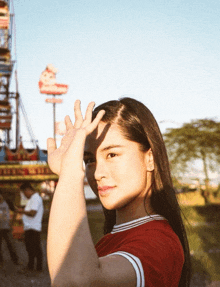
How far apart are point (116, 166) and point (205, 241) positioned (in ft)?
25.3

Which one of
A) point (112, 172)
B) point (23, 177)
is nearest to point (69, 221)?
point (112, 172)

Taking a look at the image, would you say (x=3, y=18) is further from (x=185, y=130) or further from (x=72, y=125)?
(x=72, y=125)

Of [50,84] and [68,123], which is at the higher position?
[68,123]

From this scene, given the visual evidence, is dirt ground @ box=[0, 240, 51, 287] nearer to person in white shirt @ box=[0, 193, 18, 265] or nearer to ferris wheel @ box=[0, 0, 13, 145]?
person in white shirt @ box=[0, 193, 18, 265]

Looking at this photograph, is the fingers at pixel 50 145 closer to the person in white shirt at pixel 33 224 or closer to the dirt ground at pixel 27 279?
the dirt ground at pixel 27 279

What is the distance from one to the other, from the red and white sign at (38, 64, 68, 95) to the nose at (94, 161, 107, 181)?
29.8 meters

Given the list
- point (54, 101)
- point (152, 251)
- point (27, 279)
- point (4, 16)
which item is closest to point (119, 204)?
point (152, 251)

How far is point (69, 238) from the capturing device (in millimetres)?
993

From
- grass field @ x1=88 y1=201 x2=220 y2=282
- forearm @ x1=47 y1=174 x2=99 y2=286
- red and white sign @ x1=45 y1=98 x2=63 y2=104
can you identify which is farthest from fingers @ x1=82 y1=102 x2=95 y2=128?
red and white sign @ x1=45 y1=98 x2=63 y2=104

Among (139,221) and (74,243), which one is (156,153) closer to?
(139,221)

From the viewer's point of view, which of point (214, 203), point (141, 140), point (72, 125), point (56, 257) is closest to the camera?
point (56, 257)

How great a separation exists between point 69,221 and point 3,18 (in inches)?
828

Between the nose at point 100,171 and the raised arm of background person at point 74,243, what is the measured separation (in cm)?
26

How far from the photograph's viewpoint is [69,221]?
1.02 meters
